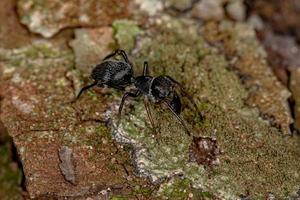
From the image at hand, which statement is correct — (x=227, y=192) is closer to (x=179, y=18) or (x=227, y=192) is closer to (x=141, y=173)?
(x=141, y=173)

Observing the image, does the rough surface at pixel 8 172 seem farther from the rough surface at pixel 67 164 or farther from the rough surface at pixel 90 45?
the rough surface at pixel 90 45

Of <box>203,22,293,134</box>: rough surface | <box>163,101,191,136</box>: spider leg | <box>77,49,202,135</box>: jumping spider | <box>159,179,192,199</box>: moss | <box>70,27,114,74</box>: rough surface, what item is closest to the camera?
<box>159,179,192,199</box>: moss

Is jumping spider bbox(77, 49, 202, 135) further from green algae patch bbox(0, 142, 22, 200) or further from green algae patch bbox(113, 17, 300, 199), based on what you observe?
green algae patch bbox(0, 142, 22, 200)

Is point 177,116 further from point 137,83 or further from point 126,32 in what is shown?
point 126,32

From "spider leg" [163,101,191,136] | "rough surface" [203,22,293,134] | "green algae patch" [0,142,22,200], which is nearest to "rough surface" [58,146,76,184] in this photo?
"green algae patch" [0,142,22,200]

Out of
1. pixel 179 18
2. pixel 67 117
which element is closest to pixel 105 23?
pixel 179 18

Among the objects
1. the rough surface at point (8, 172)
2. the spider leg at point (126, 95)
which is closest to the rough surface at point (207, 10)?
the spider leg at point (126, 95)
